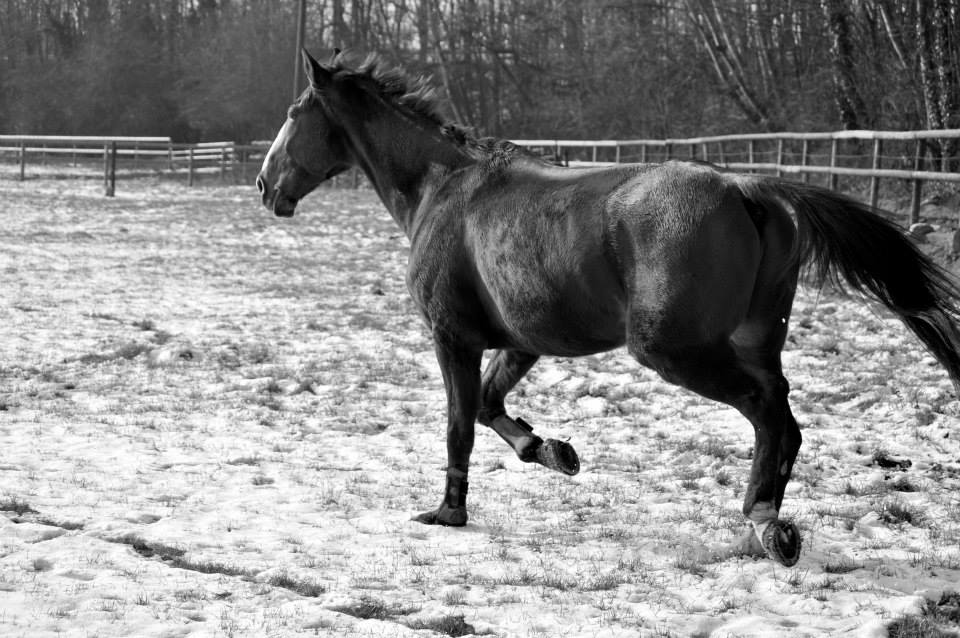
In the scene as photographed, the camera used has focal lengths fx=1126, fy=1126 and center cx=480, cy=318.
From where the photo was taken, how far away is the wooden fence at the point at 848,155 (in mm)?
13609

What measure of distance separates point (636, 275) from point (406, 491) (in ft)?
6.00

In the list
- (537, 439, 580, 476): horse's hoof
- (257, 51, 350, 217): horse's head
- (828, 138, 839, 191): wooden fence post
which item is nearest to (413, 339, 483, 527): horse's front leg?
(537, 439, 580, 476): horse's hoof

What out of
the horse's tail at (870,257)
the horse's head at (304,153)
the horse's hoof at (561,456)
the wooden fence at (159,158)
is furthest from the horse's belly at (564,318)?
the wooden fence at (159,158)

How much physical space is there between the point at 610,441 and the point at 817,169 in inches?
412

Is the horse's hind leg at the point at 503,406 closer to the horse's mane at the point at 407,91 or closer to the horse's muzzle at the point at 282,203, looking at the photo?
the horse's mane at the point at 407,91

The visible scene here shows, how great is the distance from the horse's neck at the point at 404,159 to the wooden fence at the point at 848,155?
36.0 inches

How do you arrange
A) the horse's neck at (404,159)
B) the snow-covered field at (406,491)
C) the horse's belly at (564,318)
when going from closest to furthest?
1. the snow-covered field at (406,491)
2. the horse's belly at (564,318)
3. the horse's neck at (404,159)

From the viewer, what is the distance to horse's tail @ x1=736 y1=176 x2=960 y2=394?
4.32 metres

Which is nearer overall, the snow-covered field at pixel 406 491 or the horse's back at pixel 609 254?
the snow-covered field at pixel 406 491

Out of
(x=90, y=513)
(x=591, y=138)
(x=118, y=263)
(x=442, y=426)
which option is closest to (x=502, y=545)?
(x=90, y=513)

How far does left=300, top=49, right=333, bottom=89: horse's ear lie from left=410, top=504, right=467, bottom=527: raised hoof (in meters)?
2.21

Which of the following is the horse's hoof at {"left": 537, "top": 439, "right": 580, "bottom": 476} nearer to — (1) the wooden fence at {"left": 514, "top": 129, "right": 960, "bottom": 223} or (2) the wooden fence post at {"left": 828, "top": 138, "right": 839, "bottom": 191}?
(1) the wooden fence at {"left": 514, "top": 129, "right": 960, "bottom": 223}

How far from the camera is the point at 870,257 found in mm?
4363

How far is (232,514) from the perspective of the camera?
495 cm
